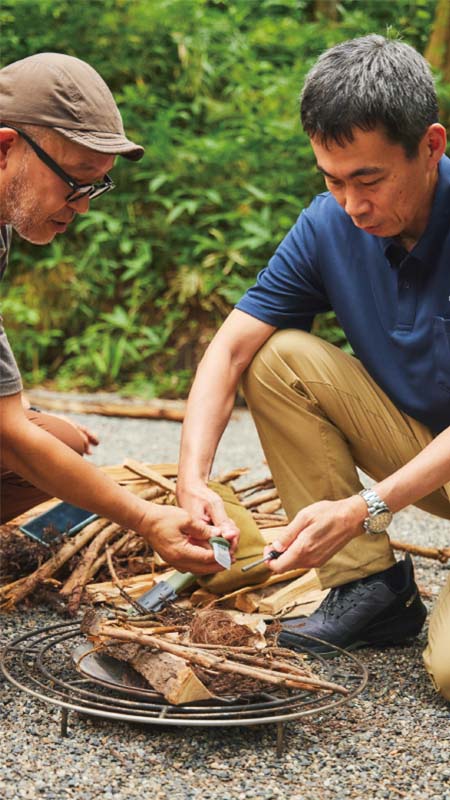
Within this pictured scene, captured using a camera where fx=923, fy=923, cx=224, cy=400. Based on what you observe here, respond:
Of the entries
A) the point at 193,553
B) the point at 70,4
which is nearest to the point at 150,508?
the point at 193,553

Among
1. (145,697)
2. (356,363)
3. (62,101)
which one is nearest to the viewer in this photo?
(145,697)

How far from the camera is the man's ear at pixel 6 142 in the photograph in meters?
2.40

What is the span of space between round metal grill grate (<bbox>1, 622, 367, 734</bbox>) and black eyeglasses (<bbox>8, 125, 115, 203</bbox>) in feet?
3.88

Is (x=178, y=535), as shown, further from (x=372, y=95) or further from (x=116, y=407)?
(x=116, y=407)

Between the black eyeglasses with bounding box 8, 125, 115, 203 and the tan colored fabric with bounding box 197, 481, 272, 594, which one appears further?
the tan colored fabric with bounding box 197, 481, 272, 594

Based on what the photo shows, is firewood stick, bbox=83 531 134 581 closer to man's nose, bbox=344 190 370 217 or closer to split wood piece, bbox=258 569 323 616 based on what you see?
split wood piece, bbox=258 569 323 616

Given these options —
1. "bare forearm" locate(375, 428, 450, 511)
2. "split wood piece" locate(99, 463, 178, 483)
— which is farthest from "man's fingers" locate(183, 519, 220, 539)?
"split wood piece" locate(99, 463, 178, 483)

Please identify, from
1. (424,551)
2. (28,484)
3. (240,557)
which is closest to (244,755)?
(240,557)

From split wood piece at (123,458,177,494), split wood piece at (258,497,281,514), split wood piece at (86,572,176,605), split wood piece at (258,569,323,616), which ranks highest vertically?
split wood piece at (123,458,177,494)

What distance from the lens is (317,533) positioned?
7.75ft

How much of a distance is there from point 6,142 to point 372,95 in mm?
961

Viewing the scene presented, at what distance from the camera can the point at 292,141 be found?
7.85 metres

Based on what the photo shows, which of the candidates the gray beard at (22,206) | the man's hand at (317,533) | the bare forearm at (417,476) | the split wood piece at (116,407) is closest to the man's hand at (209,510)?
the man's hand at (317,533)

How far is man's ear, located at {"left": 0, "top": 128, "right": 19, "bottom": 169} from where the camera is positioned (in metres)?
2.40
